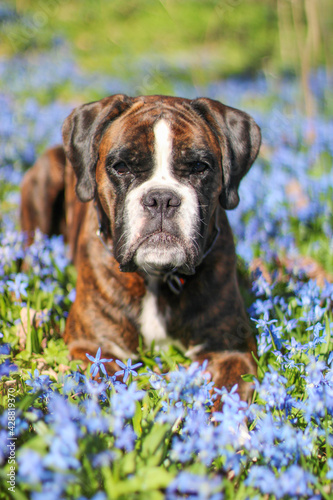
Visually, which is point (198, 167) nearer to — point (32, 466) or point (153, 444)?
point (153, 444)

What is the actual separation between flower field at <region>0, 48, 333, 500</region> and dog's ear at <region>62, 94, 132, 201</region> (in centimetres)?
68

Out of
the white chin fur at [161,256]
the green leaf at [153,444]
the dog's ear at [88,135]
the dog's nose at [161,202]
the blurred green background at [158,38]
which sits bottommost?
the green leaf at [153,444]

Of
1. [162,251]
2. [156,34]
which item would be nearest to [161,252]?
[162,251]

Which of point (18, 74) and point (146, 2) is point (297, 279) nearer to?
point (18, 74)

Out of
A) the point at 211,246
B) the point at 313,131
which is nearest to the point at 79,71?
the point at 313,131

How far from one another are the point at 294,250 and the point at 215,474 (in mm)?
2671

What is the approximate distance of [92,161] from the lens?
2850 mm

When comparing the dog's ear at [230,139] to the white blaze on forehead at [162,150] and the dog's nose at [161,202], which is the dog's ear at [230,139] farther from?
the dog's nose at [161,202]

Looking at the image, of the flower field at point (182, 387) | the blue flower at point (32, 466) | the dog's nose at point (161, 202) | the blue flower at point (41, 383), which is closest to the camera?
the blue flower at point (32, 466)

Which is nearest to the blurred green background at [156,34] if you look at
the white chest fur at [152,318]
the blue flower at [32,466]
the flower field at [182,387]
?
the flower field at [182,387]

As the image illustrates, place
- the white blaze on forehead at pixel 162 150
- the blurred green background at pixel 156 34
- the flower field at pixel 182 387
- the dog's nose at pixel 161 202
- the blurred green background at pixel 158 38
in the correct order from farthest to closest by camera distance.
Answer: the blurred green background at pixel 156 34 < the blurred green background at pixel 158 38 < the white blaze on forehead at pixel 162 150 < the dog's nose at pixel 161 202 < the flower field at pixel 182 387

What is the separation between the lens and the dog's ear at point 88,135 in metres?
2.85

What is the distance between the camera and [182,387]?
6.00 feet

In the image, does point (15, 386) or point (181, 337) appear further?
point (181, 337)
